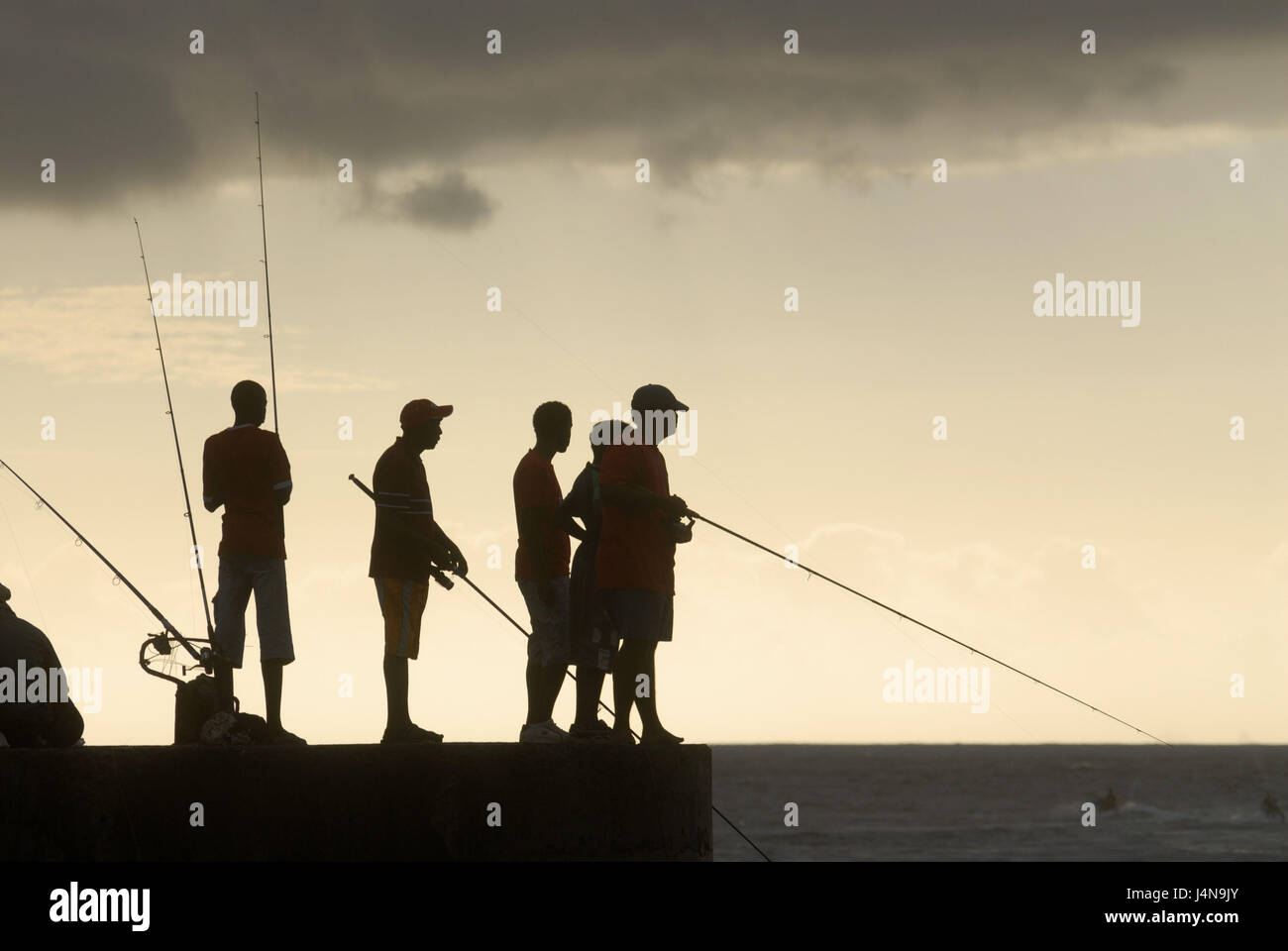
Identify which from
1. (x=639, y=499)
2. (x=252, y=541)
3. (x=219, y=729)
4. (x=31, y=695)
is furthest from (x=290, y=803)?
(x=639, y=499)

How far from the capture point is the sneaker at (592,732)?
8.57 meters

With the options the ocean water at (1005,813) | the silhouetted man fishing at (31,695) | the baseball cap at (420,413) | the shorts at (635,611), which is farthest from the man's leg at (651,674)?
the ocean water at (1005,813)

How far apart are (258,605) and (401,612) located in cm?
67

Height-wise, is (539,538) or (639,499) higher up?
(639,499)

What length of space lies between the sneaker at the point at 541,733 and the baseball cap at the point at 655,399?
158 centimetres

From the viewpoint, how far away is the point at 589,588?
862 cm

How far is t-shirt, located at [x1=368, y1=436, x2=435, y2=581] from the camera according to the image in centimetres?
846

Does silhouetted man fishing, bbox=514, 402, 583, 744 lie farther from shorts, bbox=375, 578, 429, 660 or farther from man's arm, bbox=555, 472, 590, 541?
shorts, bbox=375, 578, 429, 660

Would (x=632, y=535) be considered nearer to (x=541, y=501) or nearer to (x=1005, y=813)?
(x=541, y=501)

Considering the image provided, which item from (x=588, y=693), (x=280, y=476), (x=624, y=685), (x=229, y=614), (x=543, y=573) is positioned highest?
(x=280, y=476)
